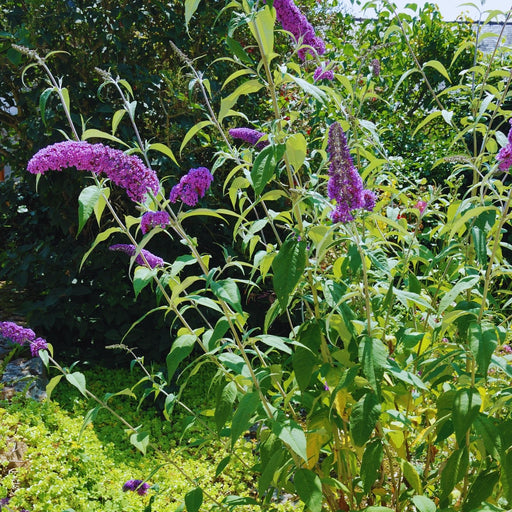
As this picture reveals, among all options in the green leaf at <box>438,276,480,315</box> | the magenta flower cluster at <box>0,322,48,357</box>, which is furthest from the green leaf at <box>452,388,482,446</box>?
the magenta flower cluster at <box>0,322,48,357</box>

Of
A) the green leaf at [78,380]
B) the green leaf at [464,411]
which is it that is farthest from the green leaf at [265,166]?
the green leaf at [78,380]

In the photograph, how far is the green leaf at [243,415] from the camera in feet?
5.24

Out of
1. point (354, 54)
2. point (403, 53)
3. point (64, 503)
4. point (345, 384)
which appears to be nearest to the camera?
point (345, 384)

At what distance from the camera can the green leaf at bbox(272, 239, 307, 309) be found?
1.53 meters

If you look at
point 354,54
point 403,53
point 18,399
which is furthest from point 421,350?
point 403,53

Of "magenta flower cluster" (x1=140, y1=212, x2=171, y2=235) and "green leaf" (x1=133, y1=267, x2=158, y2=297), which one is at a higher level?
"magenta flower cluster" (x1=140, y1=212, x2=171, y2=235)

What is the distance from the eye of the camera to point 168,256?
4.41 metres

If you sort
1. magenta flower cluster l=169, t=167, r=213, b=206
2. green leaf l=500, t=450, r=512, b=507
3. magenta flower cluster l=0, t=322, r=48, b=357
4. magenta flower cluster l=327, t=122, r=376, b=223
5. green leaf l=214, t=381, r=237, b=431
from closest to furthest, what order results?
1. magenta flower cluster l=327, t=122, r=376, b=223
2. green leaf l=500, t=450, r=512, b=507
3. green leaf l=214, t=381, r=237, b=431
4. magenta flower cluster l=169, t=167, r=213, b=206
5. magenta flower cluster l=0, t=322, r=48, b=357

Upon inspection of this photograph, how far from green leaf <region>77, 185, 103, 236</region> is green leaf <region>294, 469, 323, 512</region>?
3.14 ft

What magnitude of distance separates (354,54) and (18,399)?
4.45 meters

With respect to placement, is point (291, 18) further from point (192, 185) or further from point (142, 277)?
point (142, 277)

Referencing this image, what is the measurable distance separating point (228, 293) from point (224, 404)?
1.29 feet

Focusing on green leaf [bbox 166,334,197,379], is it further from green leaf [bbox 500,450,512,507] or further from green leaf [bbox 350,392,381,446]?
green leaf [bbox 500,450,512,507]

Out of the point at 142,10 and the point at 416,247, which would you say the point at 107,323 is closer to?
the point at 142,10
